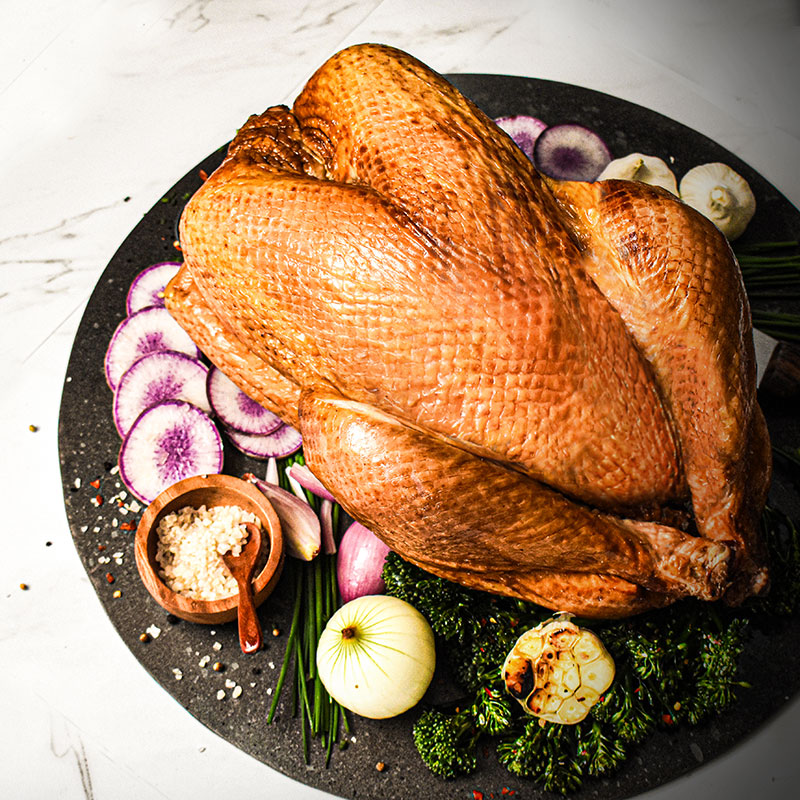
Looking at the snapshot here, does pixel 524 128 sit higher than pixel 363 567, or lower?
higher

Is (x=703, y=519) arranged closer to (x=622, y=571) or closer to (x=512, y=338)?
(x=622, y=571)

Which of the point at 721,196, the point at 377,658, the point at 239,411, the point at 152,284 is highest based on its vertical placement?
the point at 721,196

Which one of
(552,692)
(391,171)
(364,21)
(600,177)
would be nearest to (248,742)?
(552,692)

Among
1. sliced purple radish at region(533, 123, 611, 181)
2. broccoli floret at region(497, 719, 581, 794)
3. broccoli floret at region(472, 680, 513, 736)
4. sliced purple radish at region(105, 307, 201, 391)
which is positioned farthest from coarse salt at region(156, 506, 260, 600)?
sliced purple radish at region(533, 123, 611, 181)

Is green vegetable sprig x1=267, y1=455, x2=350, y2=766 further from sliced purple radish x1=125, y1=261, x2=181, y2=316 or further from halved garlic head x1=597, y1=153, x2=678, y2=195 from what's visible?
halved garlic head x1=597, y1=153, x2=678, y2=195

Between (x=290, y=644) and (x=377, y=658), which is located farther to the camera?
(x=290, y=644)

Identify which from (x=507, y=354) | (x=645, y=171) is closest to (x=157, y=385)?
(x=507, y=354)

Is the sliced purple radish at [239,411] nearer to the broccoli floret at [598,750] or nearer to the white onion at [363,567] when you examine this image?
the white onion at [363,567]

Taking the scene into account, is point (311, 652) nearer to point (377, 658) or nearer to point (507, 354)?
point (377, 658)
